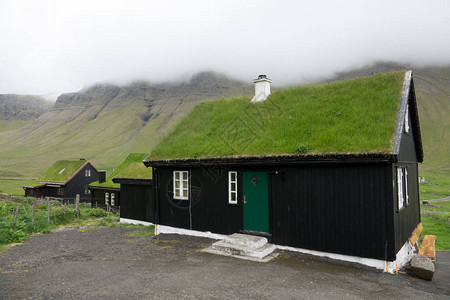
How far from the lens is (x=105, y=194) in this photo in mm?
32688

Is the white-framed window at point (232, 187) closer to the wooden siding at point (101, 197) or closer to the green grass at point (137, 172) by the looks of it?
the green grass at point (137, 172)

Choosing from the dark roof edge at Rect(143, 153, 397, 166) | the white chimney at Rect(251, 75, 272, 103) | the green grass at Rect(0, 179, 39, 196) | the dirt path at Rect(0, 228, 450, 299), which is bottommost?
the green grass at Rect(0, 179, 39, 196)

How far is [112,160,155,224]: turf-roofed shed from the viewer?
1795cm

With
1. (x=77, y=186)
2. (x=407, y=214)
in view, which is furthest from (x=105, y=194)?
(x=407, y=214)

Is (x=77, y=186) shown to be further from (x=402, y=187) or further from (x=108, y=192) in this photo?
(x=402, y=187)

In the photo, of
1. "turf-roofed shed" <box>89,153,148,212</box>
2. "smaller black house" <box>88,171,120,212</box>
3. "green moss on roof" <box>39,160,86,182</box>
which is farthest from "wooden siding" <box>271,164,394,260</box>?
"green moss on roof" <box>39,160,86,182</box>

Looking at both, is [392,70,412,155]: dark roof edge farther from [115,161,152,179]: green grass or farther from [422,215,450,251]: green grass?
[115,161,152,179]: green grass

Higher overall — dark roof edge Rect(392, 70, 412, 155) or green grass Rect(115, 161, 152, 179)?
dark roof edge Rect(392, 70, 412, 155)

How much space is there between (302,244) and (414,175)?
24.4ft

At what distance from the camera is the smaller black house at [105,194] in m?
31.3

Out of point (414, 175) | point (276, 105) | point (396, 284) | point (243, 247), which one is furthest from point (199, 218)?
point (414, 175)

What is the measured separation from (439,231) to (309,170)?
899 inches

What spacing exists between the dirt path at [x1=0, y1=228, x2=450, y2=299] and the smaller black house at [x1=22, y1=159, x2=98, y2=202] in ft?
109

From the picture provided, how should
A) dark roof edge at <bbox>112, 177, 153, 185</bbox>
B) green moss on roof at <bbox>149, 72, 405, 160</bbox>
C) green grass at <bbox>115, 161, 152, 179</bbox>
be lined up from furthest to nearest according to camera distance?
1. green grass at <bbox>115, 161, 152, 179</bbox>
2. dark roof edge at <bbox>112, 177, 153, 185</bbox>
3. green moss on roof at <bbox>149, 72, 405, 160</bbox>
